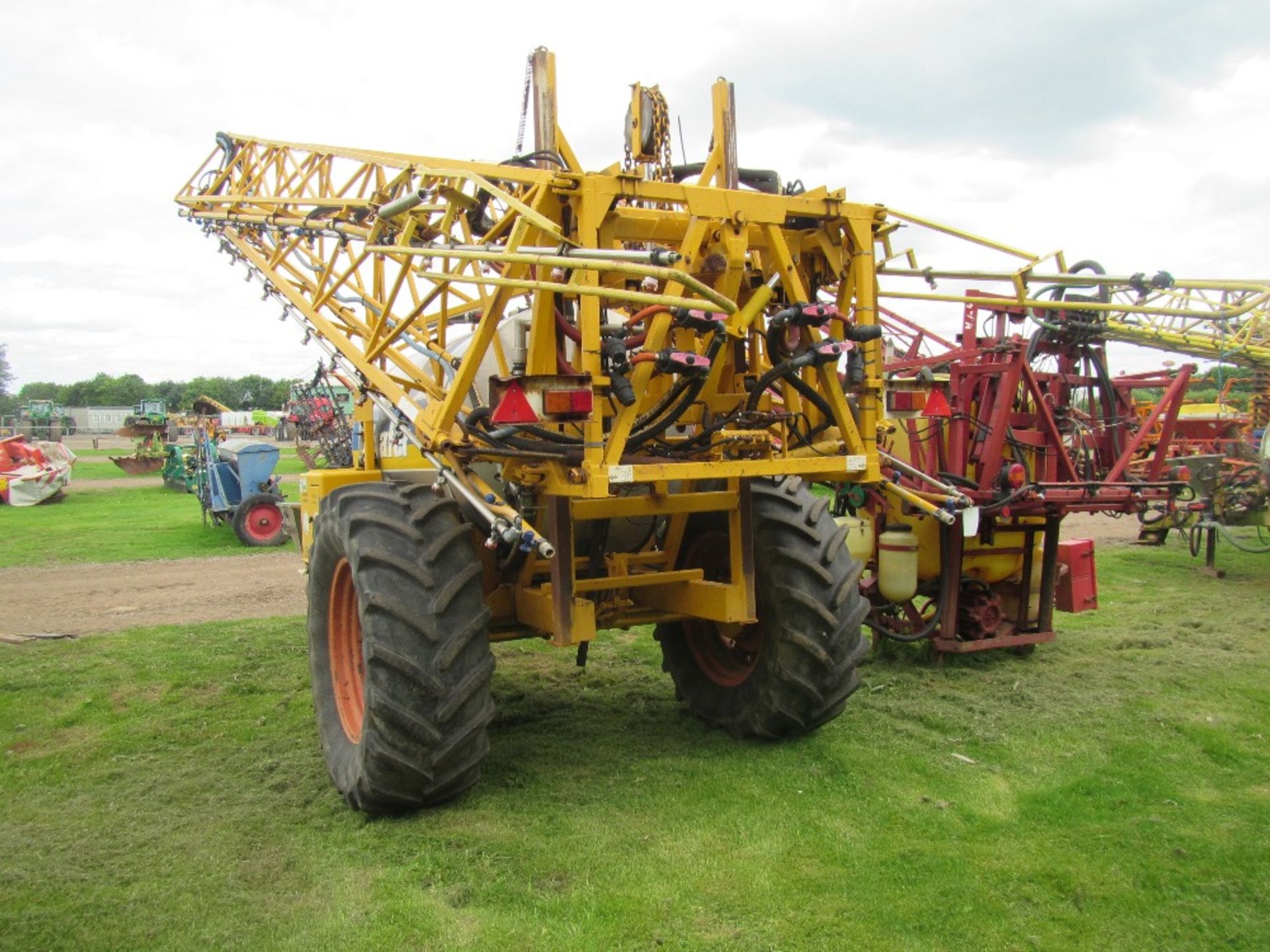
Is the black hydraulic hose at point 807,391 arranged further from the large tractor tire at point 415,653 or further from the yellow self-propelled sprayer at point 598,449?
the large tractor tire at point 415,653

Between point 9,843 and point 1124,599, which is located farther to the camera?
point 1124,599

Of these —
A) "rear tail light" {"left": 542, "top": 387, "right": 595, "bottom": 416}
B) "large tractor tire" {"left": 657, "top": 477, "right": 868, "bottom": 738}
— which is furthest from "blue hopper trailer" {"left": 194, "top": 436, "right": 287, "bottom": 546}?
"rear tail light" {"left": 542, "top": 387, "right": 595, "bottom": 416}

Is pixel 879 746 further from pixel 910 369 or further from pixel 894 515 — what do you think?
pixel 910 369

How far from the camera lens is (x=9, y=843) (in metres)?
3.98

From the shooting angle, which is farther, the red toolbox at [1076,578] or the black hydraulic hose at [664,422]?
the red toolbox at [1076,578]

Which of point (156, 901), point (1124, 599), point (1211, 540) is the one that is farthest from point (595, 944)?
point (1211, 540)

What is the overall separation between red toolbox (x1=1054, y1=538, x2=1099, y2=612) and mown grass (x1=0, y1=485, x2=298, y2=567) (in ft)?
32.8

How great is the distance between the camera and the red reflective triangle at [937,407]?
21.7ft

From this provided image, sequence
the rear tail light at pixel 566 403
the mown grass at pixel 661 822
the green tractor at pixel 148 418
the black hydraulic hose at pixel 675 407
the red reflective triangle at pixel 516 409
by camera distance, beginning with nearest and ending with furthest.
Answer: the mown grass at pixel 661 822 → the rear tail light at pixel 566 403 → the red reflective triangle at pixel 516 409 → the black hydraulic hose at pixel 675 407 → the green tractor at pixel 148 418

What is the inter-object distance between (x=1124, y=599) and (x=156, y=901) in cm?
817

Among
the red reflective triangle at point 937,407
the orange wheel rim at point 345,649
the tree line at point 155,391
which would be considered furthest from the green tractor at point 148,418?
the tree line at point 155,391

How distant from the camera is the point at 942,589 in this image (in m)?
6.83

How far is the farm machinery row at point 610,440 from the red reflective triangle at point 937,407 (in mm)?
35

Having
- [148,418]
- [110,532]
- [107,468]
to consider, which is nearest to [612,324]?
[110,532]
